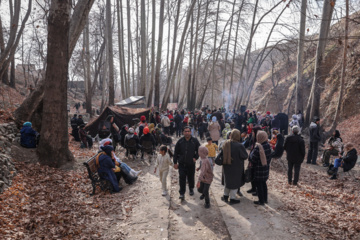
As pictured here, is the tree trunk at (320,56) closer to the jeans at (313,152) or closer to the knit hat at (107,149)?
the jeans at (313,152)

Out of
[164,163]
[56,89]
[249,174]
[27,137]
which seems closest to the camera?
[249,174]

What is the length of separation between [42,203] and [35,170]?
6.29 feet

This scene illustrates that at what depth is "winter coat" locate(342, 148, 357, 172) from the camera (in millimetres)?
8891

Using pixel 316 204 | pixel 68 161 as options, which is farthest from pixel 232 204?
pixel 68 161

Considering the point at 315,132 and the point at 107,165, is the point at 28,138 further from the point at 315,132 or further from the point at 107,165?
the point at 315,132

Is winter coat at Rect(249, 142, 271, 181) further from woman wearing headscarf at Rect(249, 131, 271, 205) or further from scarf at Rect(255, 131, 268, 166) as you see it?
scarf at Rect(255, 131, 268, 166)

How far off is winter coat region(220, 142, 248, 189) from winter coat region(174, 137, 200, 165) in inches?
32.2

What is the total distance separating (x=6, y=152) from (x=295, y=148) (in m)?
8.60

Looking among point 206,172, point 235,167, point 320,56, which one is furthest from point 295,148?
point 320,56

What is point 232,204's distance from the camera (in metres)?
6.27

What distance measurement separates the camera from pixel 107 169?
7156mm

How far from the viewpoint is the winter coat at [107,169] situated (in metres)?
7.03

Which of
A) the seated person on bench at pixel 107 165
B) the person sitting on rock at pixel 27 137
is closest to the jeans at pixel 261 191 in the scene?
the seated person on bench at pixel 107 165

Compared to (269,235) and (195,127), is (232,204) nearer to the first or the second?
(269,235)
